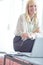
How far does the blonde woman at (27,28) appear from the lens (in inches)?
82.1

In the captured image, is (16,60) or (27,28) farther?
(27,28)

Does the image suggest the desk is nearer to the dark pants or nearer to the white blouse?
the dark pants

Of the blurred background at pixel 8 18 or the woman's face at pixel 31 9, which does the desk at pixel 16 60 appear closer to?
the woman's face at pixel 31 9

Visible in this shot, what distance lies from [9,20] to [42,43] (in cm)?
245

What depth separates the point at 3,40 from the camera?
12.9 ft

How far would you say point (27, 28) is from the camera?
7.10ft

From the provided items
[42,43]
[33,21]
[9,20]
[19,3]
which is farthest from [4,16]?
[42,43]

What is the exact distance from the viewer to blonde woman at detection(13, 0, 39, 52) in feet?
6.84

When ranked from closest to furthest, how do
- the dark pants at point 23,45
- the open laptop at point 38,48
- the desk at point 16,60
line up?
1. the desk at point 16,60
2. the open laptop at point 38,48
3. the dark pants at point 23,45

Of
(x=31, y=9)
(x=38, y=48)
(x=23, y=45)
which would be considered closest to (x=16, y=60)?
(x=38, y=48)

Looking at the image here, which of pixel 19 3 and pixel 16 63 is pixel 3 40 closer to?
pixel 19 3

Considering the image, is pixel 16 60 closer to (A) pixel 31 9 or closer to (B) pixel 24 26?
(B) pixel 24 26

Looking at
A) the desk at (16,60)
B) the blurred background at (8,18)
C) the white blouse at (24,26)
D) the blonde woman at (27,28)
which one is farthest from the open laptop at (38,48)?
the blurred background at (8,18)

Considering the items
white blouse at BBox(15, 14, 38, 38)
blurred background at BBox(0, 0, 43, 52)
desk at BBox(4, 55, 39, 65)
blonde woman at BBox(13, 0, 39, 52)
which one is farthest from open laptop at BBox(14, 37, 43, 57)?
blurred background at BBox(0, 0, 43, 52)
